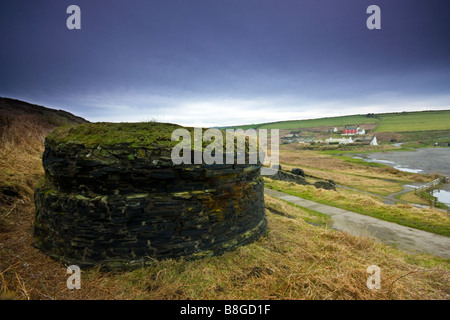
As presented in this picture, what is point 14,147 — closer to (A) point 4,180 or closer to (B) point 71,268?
(A) point 4,180

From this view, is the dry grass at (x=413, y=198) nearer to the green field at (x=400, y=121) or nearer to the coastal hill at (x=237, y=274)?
the coastal hill at (x=237, y=274)

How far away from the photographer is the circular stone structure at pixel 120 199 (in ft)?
15.2

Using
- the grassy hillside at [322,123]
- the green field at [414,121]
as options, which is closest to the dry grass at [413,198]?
the green field at [414,121]

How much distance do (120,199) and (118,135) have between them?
4.59ft

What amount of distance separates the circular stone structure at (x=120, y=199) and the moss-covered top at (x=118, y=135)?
21mm

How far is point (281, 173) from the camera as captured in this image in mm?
27141

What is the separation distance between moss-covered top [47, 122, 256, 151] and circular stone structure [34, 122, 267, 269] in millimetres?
21

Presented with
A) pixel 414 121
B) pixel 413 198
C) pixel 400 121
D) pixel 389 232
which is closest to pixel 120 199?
pixel 389 232

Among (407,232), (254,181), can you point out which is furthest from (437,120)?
(254,181)

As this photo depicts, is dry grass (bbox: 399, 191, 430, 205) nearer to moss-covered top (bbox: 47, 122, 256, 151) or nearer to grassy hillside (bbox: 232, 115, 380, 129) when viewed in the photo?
moss-covered top (bbox: 47, 122, 256, 151)

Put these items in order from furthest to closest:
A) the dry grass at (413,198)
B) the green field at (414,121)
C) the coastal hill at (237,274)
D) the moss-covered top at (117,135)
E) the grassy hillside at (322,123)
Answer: the grassy hillside at (322,123) < the green field at (414,121) < the dry grass at (413,198) < the moss-covered top at (117,135) < the coastal hill at (237,274)

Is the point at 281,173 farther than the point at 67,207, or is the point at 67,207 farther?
the point at 281,173

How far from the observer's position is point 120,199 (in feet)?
15.3
